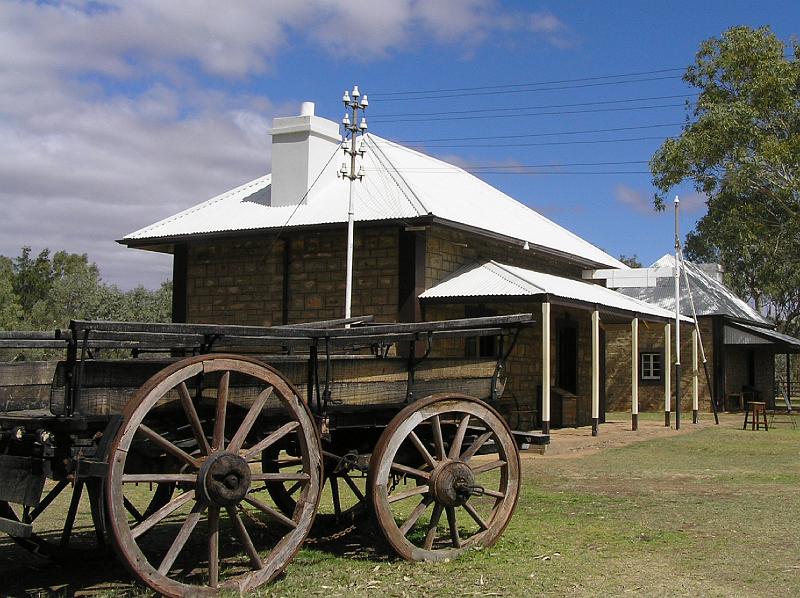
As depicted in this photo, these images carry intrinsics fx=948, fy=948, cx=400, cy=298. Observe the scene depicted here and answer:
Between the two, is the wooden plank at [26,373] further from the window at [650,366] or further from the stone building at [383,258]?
the window at [650,366]

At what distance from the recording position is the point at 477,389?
23.2ft

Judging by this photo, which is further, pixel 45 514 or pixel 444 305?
pixel 444 305

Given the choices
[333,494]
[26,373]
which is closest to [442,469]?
[333,494]

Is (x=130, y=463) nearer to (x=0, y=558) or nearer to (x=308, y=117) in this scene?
(x=0, y=558)

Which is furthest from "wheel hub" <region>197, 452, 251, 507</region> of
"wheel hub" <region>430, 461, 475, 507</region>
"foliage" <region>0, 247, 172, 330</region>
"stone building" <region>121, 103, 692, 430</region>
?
"foliage" <region>0, 247, 172, 330</region>

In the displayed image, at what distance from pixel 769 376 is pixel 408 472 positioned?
2953 cm

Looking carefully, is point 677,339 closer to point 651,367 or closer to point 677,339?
point 677,339

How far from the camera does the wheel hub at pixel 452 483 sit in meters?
6.51

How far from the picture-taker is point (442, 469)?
6.57m

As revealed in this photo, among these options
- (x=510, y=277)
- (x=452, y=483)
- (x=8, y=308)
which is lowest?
(x=452, y=483)

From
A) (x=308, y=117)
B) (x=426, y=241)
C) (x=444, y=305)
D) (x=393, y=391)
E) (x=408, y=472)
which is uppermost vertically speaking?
(x=308, y=117)

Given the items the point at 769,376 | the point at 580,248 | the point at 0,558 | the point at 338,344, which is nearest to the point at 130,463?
the point at 338,344

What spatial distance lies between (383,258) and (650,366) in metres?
16.1

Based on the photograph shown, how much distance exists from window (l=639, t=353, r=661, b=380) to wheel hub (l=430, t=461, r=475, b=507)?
25.1 meters
